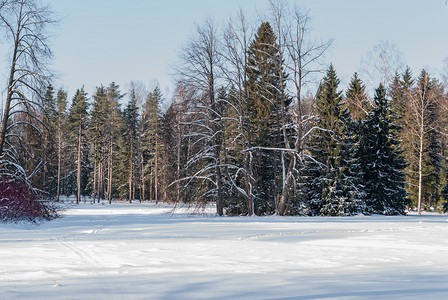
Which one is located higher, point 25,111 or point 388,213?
point 25,111

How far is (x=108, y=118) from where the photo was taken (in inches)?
2066

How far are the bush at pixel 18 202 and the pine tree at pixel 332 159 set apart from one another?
17367 millimetres

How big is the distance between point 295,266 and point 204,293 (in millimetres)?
2715

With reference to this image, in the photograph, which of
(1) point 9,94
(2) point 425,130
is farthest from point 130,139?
(1) point 9,94

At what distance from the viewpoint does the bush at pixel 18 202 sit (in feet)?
53.6

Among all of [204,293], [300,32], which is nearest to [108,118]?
[300,32]

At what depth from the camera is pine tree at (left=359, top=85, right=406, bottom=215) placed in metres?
30.7

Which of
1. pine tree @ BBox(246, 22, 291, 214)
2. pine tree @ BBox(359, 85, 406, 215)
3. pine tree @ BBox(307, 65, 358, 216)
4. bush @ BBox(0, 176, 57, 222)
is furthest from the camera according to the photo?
pine tree @ BBox(359, 85, 406, 215)

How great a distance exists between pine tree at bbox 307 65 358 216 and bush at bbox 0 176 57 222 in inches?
684

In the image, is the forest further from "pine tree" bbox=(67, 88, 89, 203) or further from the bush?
"pine tree" bbox=(67, 88, 89, 203)

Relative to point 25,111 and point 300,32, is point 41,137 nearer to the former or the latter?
point 25,111

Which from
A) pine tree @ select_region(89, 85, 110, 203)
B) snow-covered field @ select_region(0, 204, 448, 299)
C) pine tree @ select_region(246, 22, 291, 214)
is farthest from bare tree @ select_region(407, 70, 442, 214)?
pine tree @ select_region(89, 85, 110, 203)

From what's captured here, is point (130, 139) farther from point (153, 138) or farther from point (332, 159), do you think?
point (332, 159)

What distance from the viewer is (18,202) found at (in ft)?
54.6
